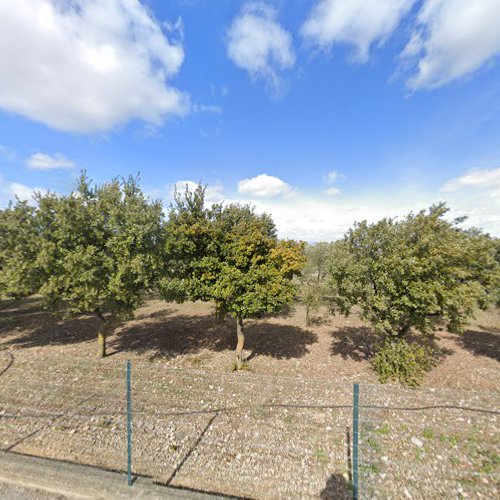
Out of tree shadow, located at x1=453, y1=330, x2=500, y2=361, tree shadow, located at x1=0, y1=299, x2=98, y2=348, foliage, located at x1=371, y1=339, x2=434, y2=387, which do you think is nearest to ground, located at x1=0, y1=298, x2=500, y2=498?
tree shadow, located at x1=453, y1=330, x2=500, y2=361

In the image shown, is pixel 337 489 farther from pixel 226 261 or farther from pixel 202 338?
pixel 202 338

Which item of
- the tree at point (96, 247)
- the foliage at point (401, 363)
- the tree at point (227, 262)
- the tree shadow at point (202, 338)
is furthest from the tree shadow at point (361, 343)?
the tree at point (96, 247)

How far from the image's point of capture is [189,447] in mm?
6242

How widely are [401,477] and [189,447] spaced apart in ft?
16.9

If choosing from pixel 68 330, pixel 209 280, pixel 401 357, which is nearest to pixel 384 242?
pixel 401 357

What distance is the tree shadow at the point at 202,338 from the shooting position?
13938 mm

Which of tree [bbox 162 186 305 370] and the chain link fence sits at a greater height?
tree [bbox 162 186 305 370]

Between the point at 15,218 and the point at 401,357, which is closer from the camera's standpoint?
the point at 401,357

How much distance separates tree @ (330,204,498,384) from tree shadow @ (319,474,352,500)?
5820 millimetres

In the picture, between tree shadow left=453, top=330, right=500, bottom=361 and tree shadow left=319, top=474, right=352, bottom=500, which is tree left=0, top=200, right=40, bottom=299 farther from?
tree shadow left=453, top=330, right=500, bottom=361

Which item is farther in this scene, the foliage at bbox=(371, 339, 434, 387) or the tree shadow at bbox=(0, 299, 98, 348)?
the tree shadow at bbox=(0, 299, 98, 348)

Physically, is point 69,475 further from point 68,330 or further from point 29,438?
point 68,330

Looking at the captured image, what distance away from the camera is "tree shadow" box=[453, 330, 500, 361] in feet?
43.9

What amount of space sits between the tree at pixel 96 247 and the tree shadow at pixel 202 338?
15.7 ft
